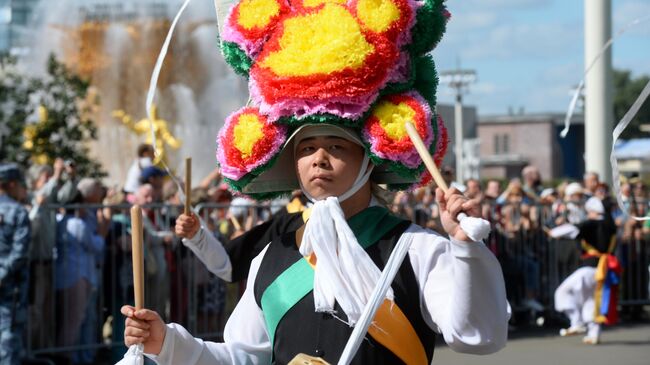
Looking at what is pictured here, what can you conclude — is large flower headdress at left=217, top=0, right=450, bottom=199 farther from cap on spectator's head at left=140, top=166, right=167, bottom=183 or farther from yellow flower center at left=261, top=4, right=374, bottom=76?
cap on spectator's head at left=140, top=166, right=167, bottom=183

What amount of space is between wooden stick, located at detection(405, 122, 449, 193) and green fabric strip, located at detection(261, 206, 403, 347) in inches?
11.6

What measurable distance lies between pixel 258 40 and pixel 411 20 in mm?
489

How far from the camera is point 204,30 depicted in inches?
1275

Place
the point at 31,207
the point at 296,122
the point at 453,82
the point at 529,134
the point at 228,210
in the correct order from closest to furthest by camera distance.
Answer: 1. the point at 296,122
2. the point at 31,207
3. the point at 228,210
4. the point at 453,82
5. the point at 529,134

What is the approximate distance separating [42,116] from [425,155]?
62.2ft

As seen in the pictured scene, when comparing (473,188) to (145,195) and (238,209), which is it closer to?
(238,209)

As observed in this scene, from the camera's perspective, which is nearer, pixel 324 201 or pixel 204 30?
pixel 324 201

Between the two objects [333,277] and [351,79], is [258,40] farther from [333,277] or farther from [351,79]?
[333,277]

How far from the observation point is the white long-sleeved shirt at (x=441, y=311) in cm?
330

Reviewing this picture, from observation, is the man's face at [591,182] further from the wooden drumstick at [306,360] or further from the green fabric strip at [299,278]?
the wooden drumstick at [306,360]

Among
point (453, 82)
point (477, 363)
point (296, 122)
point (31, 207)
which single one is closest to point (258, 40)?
point (296, 122)

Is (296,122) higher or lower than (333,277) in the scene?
higher

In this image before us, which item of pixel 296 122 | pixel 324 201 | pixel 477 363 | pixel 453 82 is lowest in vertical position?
pixel 477 363

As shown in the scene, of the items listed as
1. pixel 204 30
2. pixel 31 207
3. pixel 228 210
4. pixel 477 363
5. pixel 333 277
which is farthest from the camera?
pixel 204 30
